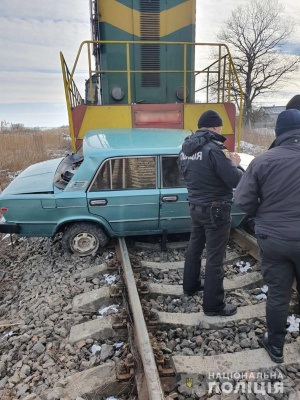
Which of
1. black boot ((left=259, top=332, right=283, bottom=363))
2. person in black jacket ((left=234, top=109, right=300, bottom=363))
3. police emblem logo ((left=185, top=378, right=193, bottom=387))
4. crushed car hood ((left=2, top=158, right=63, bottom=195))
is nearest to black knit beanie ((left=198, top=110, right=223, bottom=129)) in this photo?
person in black jacket ((left=234, top=109, right=300, bottom=363))

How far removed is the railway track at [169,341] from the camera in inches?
91.4

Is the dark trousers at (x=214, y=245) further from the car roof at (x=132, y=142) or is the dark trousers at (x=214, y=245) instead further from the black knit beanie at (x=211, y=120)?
the car roof at (x=132, y=142)

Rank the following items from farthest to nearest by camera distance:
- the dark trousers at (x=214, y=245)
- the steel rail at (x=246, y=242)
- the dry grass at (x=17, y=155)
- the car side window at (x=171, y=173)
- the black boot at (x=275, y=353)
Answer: the dry grass at (x=17, y=155)
the car side window at (x=171, y=173)
the steel rail at (x=246, y=242)
the dark trousers at (x=214, y=245)
the black boot at (x=275, y=353)

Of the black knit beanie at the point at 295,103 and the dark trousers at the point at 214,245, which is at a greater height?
the black knit beanie at the point at 295,103

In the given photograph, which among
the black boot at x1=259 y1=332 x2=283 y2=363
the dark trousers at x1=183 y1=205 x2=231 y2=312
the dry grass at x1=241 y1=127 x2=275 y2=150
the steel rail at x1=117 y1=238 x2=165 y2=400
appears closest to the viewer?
the steel rail at x1=117 y1=238 x2=165 y2=400

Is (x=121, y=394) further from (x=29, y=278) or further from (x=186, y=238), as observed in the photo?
(x=186, y=238)

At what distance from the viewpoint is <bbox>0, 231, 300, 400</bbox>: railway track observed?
2.32m

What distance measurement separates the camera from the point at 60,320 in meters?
3.17

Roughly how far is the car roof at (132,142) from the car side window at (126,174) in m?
0.11

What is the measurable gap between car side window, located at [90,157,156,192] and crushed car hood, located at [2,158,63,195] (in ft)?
2.26

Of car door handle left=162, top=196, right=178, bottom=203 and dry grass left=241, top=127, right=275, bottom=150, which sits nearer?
car door handle left=162, top=196, right=178, bottom=203

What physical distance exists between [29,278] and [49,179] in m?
1.38

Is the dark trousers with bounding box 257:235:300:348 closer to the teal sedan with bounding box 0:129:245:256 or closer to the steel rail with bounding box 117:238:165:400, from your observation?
the steel rail with bounding box 117:238:165:400

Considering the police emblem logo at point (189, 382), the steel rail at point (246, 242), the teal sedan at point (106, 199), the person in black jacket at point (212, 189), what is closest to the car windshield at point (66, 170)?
the teal sedan at point (106, 199)
